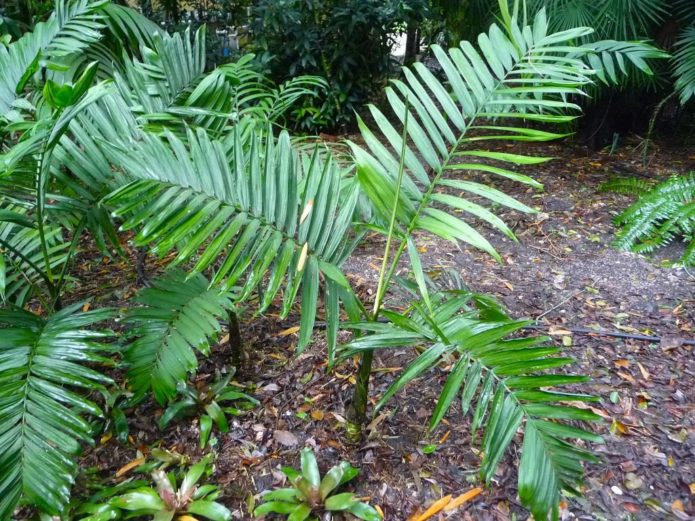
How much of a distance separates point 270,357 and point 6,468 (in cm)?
99

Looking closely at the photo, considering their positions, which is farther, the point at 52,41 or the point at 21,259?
the point at 52,41

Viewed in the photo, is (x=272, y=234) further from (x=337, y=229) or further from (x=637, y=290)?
(x=637, y=290)

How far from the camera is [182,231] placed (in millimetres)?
1171

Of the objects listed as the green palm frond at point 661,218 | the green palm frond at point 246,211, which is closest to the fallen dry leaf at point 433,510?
the green palm frond at point 246,211

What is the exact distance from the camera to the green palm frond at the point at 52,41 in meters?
1.84

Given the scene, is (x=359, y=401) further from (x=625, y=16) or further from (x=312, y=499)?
(x=625, y=16)

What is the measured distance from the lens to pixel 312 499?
1.34m

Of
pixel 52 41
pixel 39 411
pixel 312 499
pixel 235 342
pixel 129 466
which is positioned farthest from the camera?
pixel 52 41

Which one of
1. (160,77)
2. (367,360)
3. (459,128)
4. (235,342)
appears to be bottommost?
(235,342)

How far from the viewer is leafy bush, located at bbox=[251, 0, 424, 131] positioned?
13.1ft

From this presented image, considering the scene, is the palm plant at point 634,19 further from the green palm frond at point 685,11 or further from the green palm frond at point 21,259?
the green palm frond at point 21,259

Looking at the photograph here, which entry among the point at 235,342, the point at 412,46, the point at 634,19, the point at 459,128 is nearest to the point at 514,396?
the point at 459,128

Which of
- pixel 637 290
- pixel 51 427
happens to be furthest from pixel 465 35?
pixel 51 427

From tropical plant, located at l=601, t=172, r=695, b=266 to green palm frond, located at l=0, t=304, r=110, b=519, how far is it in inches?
99.2
